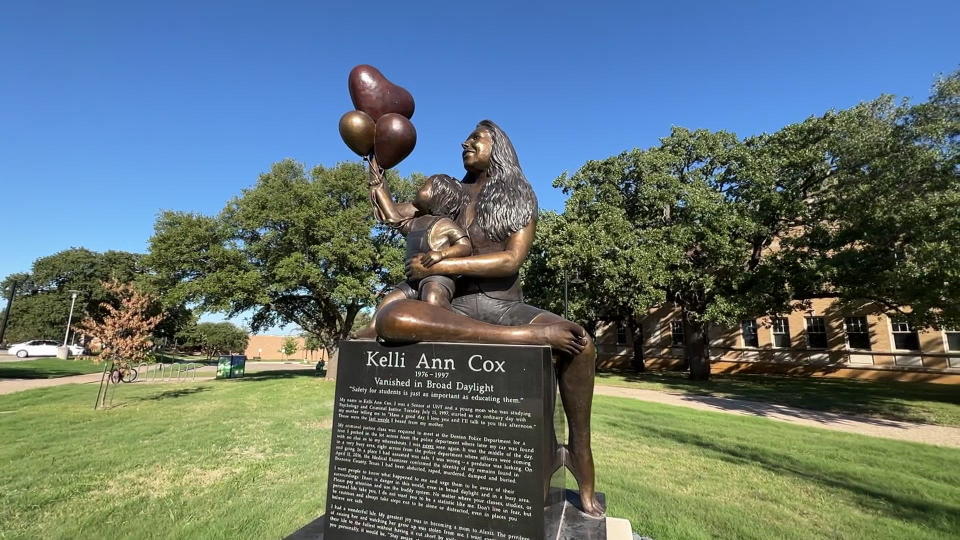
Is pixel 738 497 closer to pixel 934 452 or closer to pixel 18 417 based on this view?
pixel 934 452

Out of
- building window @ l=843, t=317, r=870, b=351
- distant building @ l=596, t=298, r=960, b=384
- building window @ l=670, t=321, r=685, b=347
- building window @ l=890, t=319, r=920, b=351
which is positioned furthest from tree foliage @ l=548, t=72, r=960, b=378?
building window @ l=670, t=321, r=685, b=347

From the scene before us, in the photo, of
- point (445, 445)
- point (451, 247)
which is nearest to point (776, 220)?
point (451, 247)

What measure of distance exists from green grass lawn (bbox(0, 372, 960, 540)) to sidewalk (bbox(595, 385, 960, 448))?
1170 mm

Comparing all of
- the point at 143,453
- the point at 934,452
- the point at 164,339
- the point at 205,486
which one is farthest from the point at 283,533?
the point at 164,339

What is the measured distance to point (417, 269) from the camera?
3.05 meters

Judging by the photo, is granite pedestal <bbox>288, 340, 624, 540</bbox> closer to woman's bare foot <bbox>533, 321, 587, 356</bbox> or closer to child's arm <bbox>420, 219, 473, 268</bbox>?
woman's bare foot <bbox>533, 321, 587, 356</bbox>

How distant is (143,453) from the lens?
7617 mm

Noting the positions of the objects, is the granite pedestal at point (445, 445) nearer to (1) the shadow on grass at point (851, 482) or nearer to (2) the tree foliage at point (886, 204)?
(1) the shadow on grass at point (851, 482)

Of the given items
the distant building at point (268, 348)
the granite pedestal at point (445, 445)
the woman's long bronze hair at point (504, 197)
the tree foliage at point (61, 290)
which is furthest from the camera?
the distant building at point (268, 348)

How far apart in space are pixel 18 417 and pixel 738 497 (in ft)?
48.7

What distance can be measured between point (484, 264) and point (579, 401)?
1096 mm

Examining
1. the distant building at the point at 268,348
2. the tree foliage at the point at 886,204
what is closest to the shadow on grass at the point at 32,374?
the tree foliage at the point at 886,204

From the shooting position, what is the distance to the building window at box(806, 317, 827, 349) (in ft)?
87.6

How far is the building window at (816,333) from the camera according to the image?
26.7 metres
